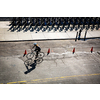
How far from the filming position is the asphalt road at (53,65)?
485 inches

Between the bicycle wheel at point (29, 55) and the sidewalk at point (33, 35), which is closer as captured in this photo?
the bicycle wheel at point (29, 55)

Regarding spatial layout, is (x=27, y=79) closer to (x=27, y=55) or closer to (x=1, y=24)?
(x=27, y=55)

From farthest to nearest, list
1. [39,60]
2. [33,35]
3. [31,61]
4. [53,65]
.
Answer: [33,35]
[39,60]
[31,61]
[53,65]

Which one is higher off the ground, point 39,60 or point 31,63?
point 39,60

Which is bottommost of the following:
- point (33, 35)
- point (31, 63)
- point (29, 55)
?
point (31, 63)

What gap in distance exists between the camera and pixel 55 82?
12078 mm

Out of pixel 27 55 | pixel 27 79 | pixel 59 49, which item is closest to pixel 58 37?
pixel 59 49

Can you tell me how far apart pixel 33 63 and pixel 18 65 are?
1.44 m

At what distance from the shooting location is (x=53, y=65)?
14117mm

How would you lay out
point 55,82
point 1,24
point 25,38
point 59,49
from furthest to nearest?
point 1,24, point 25,38, point 59,49, point 55,82

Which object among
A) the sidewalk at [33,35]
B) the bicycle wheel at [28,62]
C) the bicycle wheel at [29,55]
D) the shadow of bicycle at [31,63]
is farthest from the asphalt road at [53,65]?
the sidewalk at [33,35]

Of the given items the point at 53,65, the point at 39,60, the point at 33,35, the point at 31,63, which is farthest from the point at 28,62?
the point at 33,35

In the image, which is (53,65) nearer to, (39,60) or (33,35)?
(39,60)

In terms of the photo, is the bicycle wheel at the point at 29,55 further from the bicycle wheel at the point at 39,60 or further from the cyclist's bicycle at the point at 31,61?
the bicycle wheel at the point at 39,60
